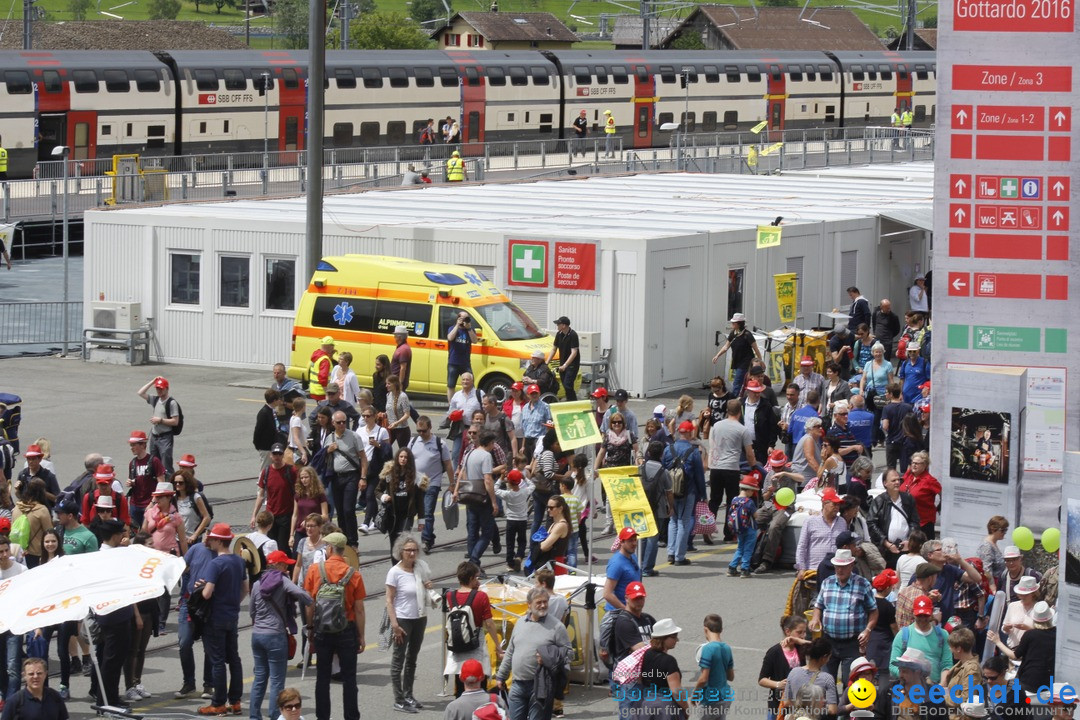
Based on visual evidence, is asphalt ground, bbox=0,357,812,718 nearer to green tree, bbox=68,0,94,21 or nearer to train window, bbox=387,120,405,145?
Result: train window, bbox=387,120,405,145

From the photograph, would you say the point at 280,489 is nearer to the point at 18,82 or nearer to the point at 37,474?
the point at 37,474

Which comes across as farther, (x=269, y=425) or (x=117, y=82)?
(x=117, y=82)

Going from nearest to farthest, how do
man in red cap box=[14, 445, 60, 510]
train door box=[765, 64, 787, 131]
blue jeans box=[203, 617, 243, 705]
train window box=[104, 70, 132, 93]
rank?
blue jeans box=[203, 617, 243, 705], man in red cap box=[14, 445, 60, 510], train window box=[104, 70, 132, 93], train door box=[765, 64, 787, 131]

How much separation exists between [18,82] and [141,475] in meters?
36.4

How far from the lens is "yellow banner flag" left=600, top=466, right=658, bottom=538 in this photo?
14.6 meters

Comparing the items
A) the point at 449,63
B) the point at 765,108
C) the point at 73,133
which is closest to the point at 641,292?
the point at 73,133

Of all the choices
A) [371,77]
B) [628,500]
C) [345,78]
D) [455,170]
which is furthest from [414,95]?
[628,500]

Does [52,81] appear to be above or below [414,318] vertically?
above

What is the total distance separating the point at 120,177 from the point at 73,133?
9828 millimetres

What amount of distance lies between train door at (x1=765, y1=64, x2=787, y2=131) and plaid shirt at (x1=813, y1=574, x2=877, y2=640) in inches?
2594

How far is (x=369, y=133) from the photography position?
6278 cm

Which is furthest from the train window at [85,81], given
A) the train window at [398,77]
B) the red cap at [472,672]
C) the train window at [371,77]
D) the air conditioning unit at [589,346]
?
the red cap at [472,672]

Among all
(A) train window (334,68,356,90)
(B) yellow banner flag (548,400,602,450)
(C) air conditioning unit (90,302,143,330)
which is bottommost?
(B) yellow banner flag (548,400,602,450)

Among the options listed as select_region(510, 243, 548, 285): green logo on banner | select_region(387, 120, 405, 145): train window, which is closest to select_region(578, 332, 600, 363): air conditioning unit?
select_region(510, 243, 548, 285): green logo on banner
